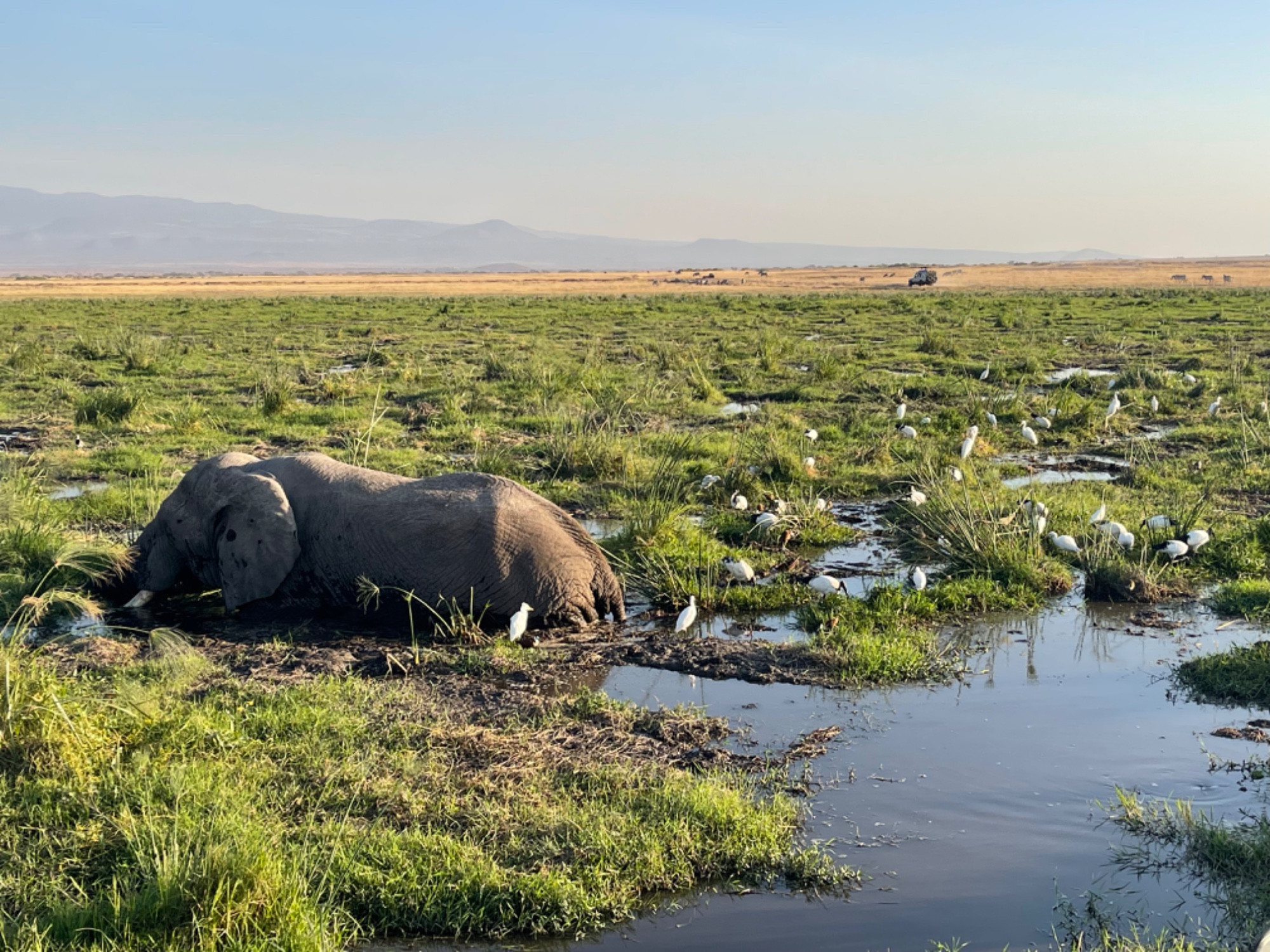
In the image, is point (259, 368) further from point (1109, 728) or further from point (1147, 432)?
point (1109, 728)

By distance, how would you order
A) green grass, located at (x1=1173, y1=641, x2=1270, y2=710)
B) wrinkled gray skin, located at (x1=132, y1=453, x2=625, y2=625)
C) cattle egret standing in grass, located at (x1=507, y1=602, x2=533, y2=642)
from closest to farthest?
green grass, located at (x1=1173, y1=641, x2=1270, y2=710)
cattle egret standing in grass, located at (x1=507, y1=602, x2=533, y2=642)
wrinkled gray skin, located at (x1=132, y1=453, x2=625, y2=625)

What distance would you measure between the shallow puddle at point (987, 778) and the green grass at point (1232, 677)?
14 centimetres

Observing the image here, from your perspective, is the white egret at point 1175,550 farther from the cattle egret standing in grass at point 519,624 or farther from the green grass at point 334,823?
the cattle egret standing in grass at point 519,624

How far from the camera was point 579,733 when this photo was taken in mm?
5477

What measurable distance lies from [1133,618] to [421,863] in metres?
5.24

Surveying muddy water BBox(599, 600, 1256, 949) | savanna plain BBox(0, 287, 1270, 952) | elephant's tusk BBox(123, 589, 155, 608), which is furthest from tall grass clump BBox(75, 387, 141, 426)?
muddy water BBox(599, 600, 1256, 949)

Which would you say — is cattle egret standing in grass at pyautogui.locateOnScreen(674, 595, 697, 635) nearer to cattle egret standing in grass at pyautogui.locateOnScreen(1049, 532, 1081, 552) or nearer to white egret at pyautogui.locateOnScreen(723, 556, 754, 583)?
white egret at pyautogui.locateOnScreen(723, 556, 754, 583)

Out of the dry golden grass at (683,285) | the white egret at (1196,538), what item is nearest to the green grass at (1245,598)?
the white egret at (1196,538)

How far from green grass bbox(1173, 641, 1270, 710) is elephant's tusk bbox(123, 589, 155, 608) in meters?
6.36

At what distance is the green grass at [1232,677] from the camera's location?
20.0 ft

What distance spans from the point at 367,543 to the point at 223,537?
38.5 inches

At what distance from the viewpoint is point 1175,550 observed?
26.3ft

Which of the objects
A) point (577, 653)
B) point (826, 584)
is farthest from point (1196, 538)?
point (577, 653)

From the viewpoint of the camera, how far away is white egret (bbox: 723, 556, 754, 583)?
7914 millimetres
